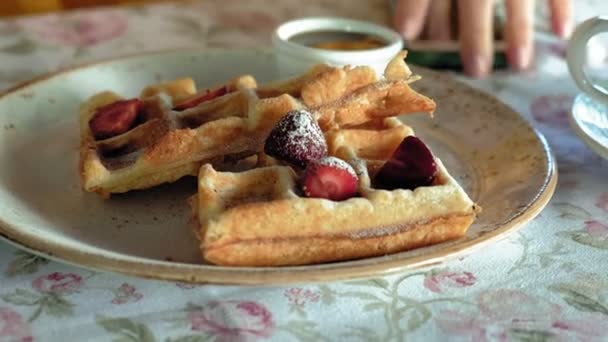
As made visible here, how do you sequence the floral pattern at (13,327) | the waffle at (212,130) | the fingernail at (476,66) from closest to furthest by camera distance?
1. the floral pattern at (13,327)
2. the waffle at (212,130)
3. the fingernail at (476,66)

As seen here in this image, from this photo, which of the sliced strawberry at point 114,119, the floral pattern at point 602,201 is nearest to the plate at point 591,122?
the floral pattern at point 602,201

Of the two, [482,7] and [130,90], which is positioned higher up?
[482,7]

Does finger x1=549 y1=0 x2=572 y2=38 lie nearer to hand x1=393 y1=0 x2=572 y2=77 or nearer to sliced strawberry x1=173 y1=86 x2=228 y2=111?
hand x1=393 y1=0 x2=572 y2=77

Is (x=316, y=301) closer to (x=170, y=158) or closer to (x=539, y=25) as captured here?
(x=170, y=158)

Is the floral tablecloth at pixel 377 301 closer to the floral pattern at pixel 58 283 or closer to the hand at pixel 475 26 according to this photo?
the floral pattern at pixel 58 283

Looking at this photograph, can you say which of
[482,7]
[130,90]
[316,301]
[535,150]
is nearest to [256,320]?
[316,301]

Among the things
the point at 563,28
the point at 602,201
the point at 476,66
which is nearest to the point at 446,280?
the point at 602,201
